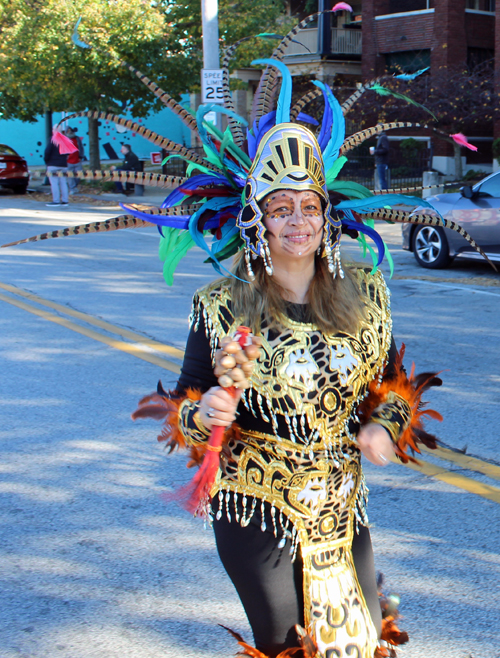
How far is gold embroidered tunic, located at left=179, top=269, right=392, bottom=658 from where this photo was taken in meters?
2.18

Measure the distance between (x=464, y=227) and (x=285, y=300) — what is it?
912 centimetres

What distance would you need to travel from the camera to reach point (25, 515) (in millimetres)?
4176

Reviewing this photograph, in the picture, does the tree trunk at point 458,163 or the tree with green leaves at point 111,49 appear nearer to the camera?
the tree with green leaves at point 111,49

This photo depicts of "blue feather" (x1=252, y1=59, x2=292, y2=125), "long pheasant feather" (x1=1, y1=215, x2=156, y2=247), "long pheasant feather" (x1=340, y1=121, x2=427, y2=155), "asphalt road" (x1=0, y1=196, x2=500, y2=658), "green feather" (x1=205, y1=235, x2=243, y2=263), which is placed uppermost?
"blue feather" (x1=252, y1=59, x2=292, y2=125)

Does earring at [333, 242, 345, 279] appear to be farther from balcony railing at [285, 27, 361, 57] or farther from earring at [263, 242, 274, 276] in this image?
balcony railing at [285, 27, 361, 57]

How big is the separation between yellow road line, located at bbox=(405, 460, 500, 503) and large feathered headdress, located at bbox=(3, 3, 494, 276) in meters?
2.06

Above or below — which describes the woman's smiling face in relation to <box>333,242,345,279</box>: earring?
above

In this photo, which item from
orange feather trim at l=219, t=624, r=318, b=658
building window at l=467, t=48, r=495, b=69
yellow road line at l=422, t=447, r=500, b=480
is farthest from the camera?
building window at l=467, t=48, r=495, b=69

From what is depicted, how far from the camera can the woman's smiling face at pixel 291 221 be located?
2.24 meters

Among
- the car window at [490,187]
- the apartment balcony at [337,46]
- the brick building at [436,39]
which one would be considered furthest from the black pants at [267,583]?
the apartment balcony at [337,46]

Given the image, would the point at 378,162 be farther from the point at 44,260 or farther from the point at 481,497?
the point at 481,497

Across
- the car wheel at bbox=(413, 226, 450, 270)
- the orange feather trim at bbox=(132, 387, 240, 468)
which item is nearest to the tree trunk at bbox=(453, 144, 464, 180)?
the car wheel at bbox=(413, 226, 450, 270)

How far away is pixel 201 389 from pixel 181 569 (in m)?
1.61

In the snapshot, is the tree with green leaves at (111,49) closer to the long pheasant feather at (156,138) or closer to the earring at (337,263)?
the long pheasant feather at (156,138)
